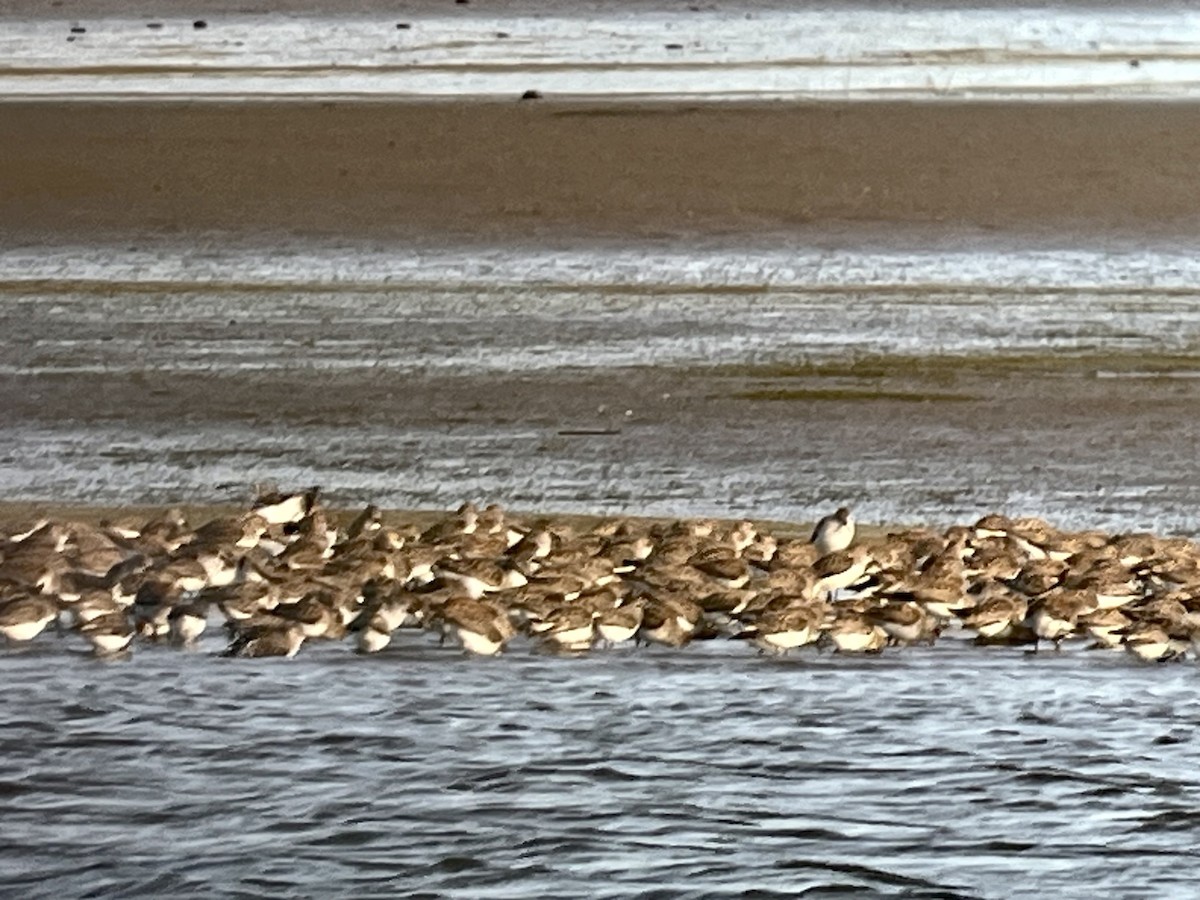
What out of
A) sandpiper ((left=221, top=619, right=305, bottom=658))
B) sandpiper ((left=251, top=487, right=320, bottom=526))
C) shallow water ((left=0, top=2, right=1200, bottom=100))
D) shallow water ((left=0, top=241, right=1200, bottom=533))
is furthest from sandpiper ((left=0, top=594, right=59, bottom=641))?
shallow water ((left=0, top=2, right=1200, bottom=100))

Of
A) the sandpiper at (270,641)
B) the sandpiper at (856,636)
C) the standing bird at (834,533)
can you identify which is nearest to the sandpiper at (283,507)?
the sandpiper at (270,641)

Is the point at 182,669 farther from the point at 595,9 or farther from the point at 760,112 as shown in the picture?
the point at 595,9

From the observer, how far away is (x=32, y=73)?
920 centimetres

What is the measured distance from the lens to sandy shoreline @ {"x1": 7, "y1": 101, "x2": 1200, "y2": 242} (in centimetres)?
762

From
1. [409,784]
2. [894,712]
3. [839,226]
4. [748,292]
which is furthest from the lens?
[839,226]

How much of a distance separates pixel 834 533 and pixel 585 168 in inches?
131

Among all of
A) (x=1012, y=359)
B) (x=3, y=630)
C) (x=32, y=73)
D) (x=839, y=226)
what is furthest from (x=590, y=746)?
(x=32, y=73)

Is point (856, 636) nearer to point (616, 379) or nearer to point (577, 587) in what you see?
point (577, 587)

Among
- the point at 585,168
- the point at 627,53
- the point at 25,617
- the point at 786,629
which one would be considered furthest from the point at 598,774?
the point at 627,53

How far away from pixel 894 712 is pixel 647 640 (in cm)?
60

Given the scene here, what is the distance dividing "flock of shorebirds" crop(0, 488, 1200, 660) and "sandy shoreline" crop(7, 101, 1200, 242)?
2.96 metres

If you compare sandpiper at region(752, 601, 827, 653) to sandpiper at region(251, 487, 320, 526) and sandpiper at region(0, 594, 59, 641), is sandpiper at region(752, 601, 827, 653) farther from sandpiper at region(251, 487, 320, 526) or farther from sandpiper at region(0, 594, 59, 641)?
sandpiper at region(0, 594, 59, 641)

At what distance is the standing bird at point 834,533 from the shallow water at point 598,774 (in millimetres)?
702

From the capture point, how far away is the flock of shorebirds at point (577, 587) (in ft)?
13.7
